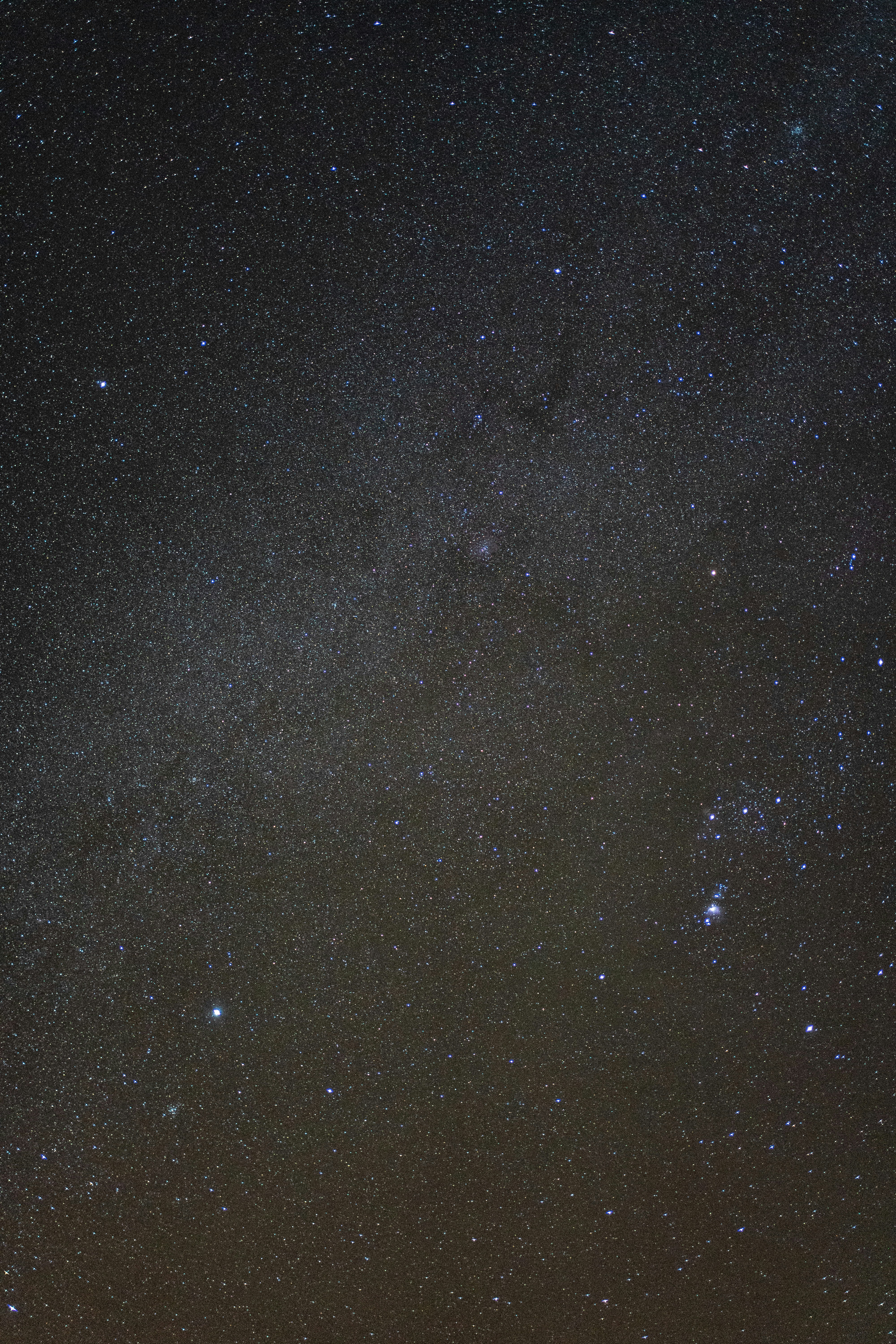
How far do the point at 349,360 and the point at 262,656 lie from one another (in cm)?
22

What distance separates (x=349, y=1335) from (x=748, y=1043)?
382 millimetres

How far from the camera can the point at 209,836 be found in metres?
0.66

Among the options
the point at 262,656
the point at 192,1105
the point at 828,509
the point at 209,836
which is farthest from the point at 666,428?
the point at 192,1105

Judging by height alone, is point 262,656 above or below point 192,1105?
above

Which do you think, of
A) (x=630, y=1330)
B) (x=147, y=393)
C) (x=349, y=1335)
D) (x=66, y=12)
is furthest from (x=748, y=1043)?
(x=66, y=12)

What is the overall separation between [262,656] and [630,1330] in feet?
1.93

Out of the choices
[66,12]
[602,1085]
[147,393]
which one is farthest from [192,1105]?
[66,12]

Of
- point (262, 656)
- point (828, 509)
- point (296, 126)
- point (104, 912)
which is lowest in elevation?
point (104, 912)

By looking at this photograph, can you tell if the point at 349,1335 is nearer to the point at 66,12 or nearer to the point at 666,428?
the point at 666,428

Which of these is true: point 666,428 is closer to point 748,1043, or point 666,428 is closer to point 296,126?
point 296,126

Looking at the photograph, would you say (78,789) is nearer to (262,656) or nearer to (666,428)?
(262,656)

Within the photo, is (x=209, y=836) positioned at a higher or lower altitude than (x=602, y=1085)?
higher

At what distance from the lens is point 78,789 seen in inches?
26.3

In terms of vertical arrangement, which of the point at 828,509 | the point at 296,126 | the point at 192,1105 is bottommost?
the point at 192,1105
